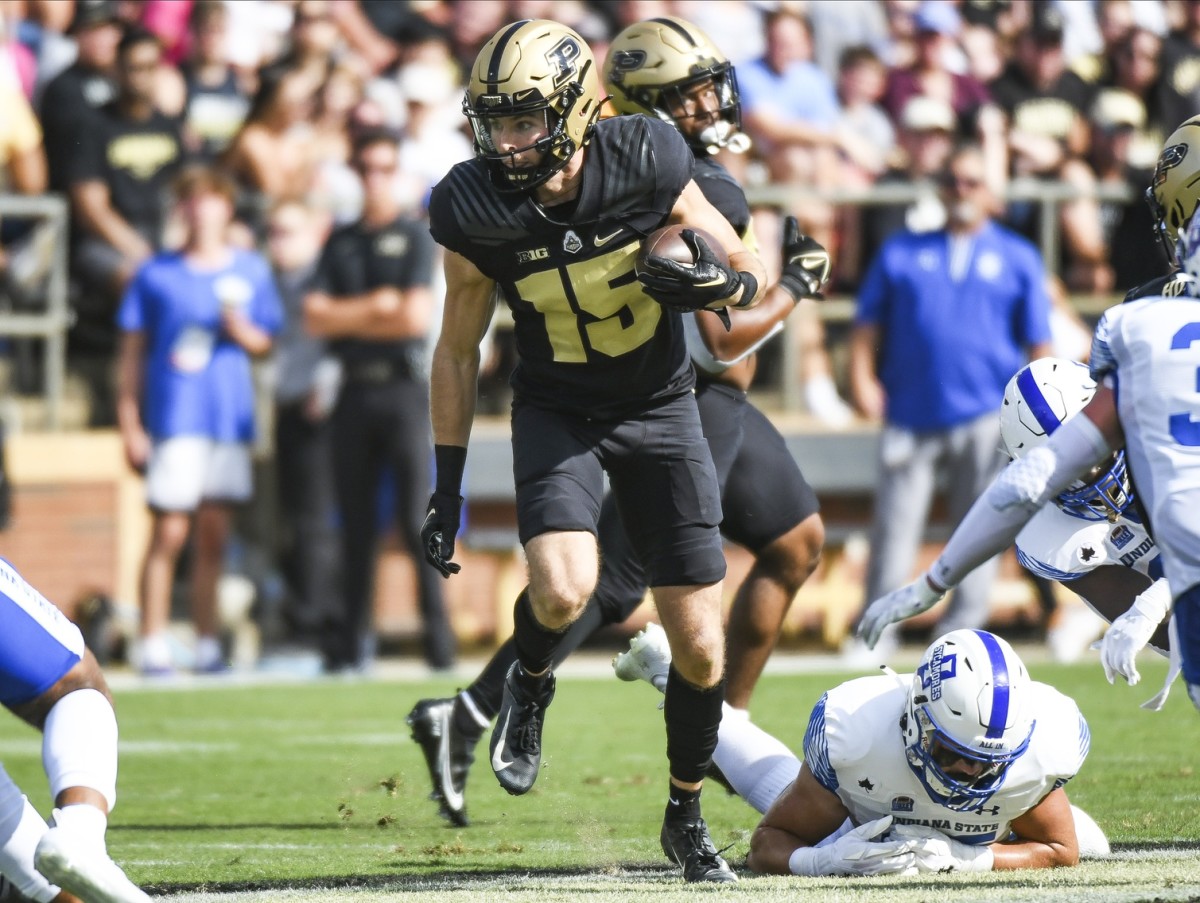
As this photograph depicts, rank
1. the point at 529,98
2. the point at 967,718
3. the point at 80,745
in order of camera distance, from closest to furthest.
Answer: the point at 80,745 < the point at 967,718 < the point at 529,98

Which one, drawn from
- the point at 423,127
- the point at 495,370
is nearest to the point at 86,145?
the point at 423,127

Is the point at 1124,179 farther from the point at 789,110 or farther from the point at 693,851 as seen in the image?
the point at 693,851

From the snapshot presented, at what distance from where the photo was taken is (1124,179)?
495 inches

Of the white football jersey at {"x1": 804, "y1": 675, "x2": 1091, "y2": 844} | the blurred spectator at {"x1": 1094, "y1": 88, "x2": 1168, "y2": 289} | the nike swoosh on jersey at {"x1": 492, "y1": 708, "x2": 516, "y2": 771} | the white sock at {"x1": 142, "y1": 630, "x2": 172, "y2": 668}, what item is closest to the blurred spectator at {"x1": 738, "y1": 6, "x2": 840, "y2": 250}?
the blurred spectator at {"x1": 1094, "y1": 88, "x2": 1168, "y2": 289}

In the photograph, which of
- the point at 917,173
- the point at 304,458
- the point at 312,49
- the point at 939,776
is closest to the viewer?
the point at 939,776

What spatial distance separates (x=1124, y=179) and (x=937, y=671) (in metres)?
8.46

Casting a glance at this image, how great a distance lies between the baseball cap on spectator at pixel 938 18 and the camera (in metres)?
13.3

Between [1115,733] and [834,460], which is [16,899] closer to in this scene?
[1115,733]

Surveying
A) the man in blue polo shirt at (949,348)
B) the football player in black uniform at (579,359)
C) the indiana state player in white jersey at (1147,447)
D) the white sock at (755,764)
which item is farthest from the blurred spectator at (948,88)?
the indiana state player in white jersey at (1147,447)

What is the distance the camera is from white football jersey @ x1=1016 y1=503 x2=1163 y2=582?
559cm

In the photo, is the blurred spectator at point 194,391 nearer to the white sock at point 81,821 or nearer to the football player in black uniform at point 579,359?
the football player in black uniform at point 579,359

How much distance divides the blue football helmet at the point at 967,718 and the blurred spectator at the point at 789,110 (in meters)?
7.40

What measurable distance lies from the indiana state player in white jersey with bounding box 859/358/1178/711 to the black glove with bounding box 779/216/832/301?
100cm

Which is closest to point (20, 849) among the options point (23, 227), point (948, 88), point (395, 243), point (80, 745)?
point (80, 745)
